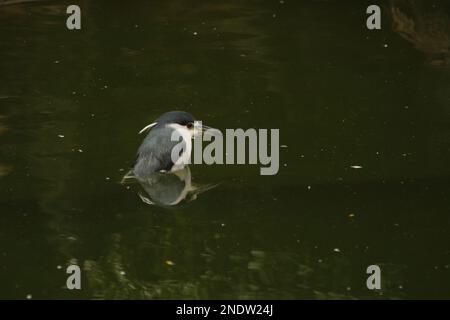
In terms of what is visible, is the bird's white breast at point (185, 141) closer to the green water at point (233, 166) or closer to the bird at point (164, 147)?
the bird at point (164, 147)

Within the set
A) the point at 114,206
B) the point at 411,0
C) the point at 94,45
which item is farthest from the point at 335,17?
the point at 114,206

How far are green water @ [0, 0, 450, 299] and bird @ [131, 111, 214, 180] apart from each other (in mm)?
155

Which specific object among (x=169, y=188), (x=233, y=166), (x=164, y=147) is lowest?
(x=169, y=188)

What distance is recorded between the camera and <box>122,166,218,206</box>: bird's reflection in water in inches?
268

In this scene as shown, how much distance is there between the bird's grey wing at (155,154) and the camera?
704 centimetres

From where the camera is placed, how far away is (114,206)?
21.7 ft

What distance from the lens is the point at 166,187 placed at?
7.02m

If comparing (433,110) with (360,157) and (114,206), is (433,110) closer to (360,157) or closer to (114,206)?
(360,157)

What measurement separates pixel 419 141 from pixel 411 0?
3.64m

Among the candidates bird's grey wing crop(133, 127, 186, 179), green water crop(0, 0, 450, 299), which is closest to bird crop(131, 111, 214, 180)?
bird's grey wing crop(133, 127, 186, 179)

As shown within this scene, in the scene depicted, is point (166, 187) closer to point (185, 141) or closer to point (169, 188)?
point (169, 188)

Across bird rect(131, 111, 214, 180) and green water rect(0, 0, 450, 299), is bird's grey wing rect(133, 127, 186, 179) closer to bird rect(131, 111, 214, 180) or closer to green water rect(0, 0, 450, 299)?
bird rect(131, 111, 214, 180)

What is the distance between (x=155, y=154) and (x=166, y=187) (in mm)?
236

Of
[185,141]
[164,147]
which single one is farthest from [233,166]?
[164,147]
